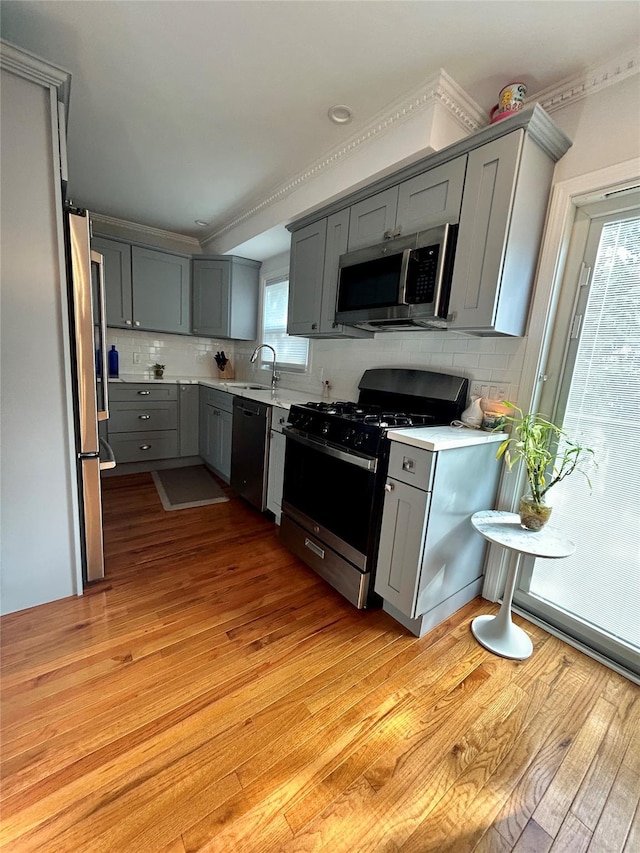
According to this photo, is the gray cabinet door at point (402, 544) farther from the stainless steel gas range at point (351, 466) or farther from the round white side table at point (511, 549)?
the round white side table at point (511, 549)

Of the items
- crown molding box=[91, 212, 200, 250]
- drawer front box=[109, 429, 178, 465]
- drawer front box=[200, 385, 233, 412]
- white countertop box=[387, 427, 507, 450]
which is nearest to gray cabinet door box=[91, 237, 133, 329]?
crown molding box=[91, 212, 200, 250]

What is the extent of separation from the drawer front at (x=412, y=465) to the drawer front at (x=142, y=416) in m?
2.90

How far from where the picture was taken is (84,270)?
65.3 inches

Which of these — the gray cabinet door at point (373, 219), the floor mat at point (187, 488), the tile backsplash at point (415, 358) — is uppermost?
the gray cabinet door at point (373, 219)

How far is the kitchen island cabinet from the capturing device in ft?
5.11

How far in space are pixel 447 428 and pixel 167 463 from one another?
3.17 m

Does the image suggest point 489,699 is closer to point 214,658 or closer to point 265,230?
point 214,658

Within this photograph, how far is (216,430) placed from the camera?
3.56m

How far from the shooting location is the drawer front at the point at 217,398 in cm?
329

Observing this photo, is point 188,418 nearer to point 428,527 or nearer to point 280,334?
point 280,334

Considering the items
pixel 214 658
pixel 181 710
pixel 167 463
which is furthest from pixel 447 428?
pixel 167 463

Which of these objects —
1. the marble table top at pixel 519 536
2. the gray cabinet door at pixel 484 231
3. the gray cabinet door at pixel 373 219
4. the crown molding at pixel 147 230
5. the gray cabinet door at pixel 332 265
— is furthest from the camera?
the crown molding at pixel 147 230

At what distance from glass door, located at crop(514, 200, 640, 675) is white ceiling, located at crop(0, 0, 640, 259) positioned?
29.3 inches

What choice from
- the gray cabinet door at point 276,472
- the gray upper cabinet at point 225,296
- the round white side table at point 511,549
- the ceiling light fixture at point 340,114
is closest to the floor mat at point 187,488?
the gray cabinet door at point 276,472
